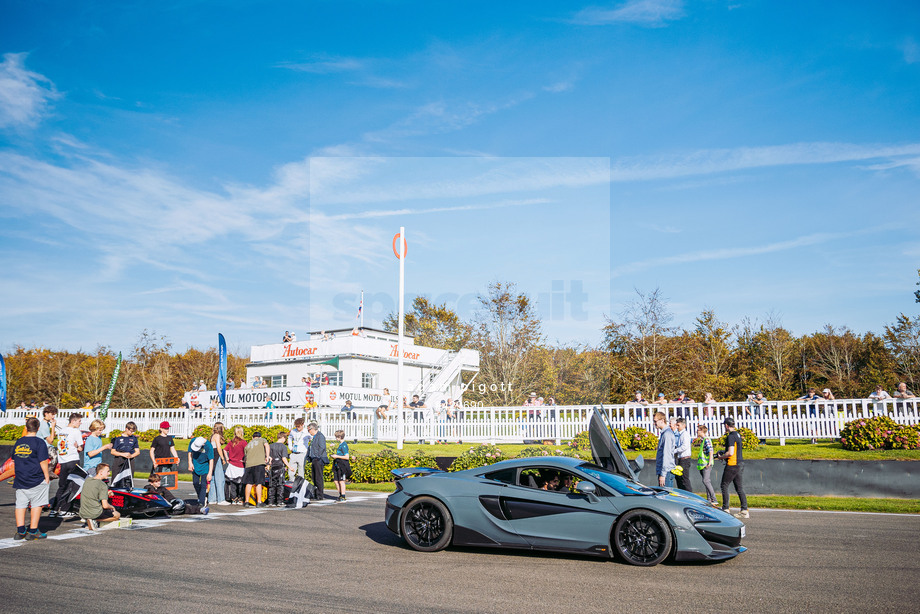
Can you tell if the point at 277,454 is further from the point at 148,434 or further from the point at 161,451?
the point at 148,434

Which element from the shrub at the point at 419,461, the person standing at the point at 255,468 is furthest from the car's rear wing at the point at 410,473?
the shrub at the point at 419,461

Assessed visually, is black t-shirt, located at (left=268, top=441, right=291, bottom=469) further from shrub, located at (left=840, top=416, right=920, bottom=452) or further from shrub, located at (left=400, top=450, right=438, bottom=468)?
shrub, located at (left=840, top=416, right=920, bottom=452)

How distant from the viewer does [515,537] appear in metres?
8.68

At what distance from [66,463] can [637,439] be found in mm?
15256

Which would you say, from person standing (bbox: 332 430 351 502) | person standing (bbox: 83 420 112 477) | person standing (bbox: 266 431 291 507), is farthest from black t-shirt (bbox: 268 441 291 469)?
person standing (bbox: 83 420 112 477)

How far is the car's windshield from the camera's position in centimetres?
851

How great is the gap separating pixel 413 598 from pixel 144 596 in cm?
273

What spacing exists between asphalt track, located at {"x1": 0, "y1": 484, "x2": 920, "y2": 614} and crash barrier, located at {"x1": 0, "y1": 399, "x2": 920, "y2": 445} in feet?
32.7

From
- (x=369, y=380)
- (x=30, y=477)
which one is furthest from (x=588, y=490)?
(x=369, y=380)

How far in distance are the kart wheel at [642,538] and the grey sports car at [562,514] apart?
0.01 m

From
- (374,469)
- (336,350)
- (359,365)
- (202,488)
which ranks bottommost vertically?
(374,469)

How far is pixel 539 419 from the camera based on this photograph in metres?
25.1

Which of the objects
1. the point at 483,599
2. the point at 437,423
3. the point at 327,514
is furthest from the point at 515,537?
the point at 437,423

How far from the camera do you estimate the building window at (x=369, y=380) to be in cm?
4284
